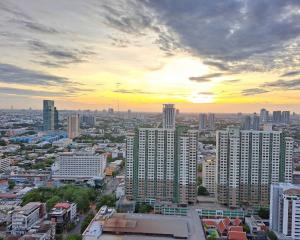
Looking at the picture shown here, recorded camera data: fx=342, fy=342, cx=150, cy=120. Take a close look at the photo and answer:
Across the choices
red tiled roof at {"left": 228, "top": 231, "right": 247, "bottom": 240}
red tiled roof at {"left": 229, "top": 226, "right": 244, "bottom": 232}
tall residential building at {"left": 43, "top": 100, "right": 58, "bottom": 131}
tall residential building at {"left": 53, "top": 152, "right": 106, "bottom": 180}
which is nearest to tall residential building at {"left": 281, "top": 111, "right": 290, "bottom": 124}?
tall residential building at {"left": 43, "top": 100, "right": 58, "bottom": 131}

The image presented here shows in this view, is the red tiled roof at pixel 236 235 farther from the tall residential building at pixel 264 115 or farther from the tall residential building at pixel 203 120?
the tall residential building at pixel 203 120

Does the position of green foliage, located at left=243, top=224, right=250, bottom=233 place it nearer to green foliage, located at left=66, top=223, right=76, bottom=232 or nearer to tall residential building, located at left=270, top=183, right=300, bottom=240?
tall residential building, located at left=270, top=183, right=300, bottom=240

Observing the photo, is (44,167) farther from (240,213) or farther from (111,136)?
(111,136)

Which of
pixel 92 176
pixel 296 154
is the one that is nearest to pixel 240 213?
pixel 92 176

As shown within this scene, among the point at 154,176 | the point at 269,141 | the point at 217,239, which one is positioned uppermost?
the point at 269,141

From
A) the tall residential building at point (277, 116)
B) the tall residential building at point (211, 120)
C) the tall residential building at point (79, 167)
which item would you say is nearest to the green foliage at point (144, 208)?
the tall residential building at point (79, 167)

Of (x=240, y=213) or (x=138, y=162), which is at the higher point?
(x=138, y=162)

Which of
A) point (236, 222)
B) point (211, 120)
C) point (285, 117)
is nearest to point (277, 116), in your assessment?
point (285, 117)
